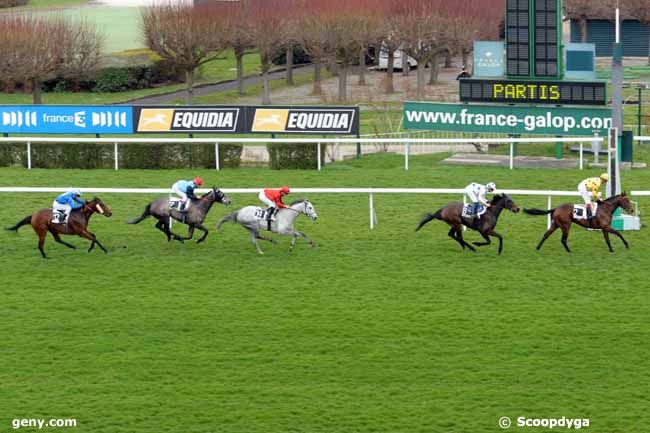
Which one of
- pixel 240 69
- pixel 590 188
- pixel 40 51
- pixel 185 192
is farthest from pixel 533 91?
pixel 240 69

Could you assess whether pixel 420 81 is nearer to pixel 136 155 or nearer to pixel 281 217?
pixel 136 155

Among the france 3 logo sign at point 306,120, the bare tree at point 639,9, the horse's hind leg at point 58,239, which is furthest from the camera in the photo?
the bare tree at point 639,9

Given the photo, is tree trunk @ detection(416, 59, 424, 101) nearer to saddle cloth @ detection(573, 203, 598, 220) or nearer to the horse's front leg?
the horse's front leg

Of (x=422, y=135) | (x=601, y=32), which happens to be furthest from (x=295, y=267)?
(x=601, y=32)

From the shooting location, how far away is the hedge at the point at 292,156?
21203 millimetres

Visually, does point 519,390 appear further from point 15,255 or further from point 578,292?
point 15,255

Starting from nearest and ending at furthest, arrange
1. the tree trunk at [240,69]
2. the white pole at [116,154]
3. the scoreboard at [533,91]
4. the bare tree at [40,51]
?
the white pole at [116,154] < the scoreboard at [533,91] < the bare tree at [40,51] < the tree trunk at [240,69]

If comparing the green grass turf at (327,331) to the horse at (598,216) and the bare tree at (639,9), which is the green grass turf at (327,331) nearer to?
the horse at (598,216)

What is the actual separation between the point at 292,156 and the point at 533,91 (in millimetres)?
4219

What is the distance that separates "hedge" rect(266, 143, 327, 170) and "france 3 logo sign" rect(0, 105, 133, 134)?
9.49ft

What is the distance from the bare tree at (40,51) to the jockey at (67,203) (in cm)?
1780

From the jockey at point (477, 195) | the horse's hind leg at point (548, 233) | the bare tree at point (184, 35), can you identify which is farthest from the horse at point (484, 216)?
the bare tree at point (184, 35)

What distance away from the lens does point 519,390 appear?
10523 mm

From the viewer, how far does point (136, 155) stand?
21297 mm
